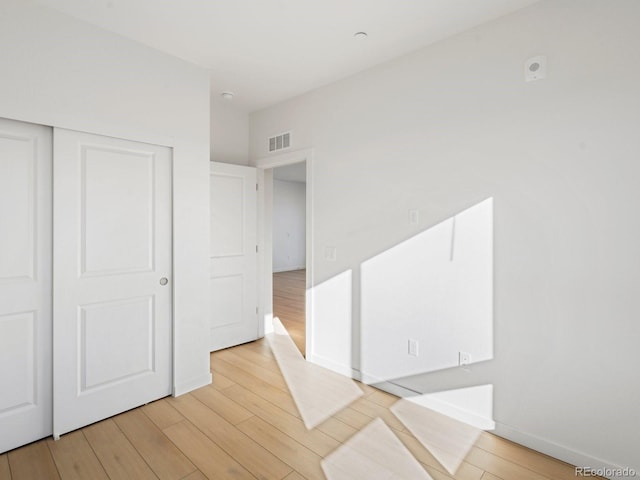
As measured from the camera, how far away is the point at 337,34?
248 centimetres

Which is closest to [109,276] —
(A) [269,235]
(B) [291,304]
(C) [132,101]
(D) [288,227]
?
(C) [132,101]

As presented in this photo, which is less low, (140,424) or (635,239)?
(635,239)

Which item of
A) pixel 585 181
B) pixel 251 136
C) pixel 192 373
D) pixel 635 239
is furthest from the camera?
pixel 251 136

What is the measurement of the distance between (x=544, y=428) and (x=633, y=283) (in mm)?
1021

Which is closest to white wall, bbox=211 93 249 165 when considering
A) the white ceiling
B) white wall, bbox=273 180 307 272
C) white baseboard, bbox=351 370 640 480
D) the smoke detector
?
the white ceiling

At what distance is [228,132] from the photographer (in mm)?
4012

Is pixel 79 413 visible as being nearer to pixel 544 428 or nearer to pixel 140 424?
pixel 140 424

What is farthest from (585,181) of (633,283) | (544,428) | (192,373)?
(192,373)

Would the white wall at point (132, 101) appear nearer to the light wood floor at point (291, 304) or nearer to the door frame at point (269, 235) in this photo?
the door frame at point (269, 235)

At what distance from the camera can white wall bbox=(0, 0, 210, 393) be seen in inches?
82.4

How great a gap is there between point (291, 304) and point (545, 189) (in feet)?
15.3

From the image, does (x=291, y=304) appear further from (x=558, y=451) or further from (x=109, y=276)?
(x=558, y=451)

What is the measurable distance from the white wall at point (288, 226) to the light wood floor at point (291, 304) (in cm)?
104

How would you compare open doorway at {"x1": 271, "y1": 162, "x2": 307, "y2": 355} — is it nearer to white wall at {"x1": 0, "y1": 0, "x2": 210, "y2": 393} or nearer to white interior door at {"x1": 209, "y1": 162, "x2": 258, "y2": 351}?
white interior door at {"x1": 209, "y1": 162, "x2": 258, "y2": 351}
